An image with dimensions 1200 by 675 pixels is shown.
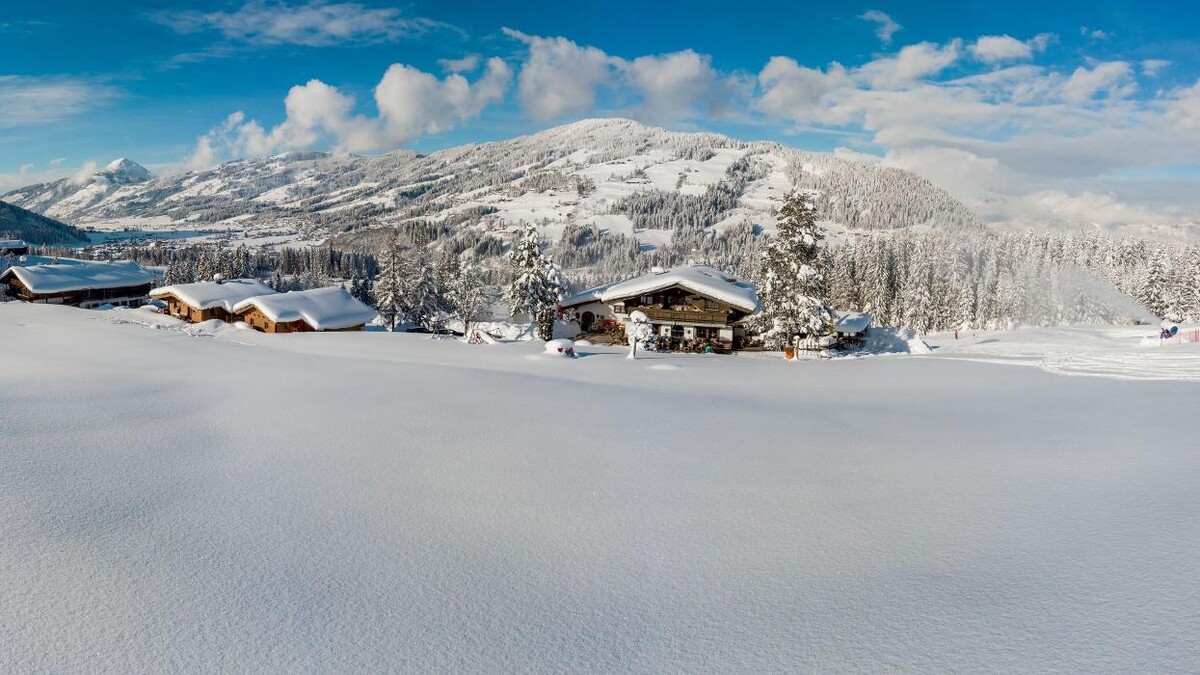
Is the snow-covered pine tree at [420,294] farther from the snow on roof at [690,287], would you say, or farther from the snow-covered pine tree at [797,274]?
the snow-covered pine tree at [797,274]

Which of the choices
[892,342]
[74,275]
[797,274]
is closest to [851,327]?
[892,342]

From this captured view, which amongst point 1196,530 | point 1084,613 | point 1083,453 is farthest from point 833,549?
point 1083,453

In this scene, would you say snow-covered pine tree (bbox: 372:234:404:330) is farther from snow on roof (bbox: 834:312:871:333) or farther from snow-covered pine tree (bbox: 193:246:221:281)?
snow-covered pine tree (bbox: 193:246:221:281)

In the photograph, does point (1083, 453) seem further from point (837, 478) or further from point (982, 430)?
point (837, 478)

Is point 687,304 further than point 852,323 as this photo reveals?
No

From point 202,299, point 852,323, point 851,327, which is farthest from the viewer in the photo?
point 852,323

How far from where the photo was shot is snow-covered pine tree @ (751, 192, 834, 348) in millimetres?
32750

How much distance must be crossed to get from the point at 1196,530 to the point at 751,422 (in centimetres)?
639

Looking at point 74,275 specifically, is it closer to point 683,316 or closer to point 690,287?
point 683,316

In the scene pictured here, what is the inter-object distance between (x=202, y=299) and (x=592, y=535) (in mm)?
52329

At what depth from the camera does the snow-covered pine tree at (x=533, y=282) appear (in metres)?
47.8

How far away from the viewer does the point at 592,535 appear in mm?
6266

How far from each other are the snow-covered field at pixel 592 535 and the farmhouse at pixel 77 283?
56384 millimetres

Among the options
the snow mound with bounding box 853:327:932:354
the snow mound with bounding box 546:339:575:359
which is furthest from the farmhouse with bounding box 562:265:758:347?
the snow mound with bounding box 546:339:575:359
